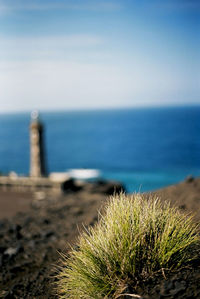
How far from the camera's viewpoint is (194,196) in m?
7.10

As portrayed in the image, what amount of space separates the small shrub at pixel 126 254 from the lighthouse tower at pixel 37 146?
13997 millimetres

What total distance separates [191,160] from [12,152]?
123 feet

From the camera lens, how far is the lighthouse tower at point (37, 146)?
17312 mm

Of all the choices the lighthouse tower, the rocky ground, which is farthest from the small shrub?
the lighthouse tower

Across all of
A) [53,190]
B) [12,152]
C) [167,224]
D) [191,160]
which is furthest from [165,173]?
[167,224]

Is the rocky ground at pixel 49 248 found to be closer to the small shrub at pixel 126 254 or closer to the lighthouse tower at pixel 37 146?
the small shrub at pixel 126 254

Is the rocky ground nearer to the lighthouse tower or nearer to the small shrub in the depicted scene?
the small shrub

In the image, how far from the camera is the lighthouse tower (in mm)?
17312

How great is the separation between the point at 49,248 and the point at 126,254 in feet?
10.1

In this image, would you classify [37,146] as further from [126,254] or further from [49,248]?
[126,254]

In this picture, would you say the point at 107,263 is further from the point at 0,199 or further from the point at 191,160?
the point at 191,160

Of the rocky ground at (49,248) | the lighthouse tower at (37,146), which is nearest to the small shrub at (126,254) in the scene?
the rocky ground at (49,248)

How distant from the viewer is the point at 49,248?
20.4 feet

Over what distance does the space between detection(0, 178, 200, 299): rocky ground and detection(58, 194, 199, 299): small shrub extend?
0.14 m
